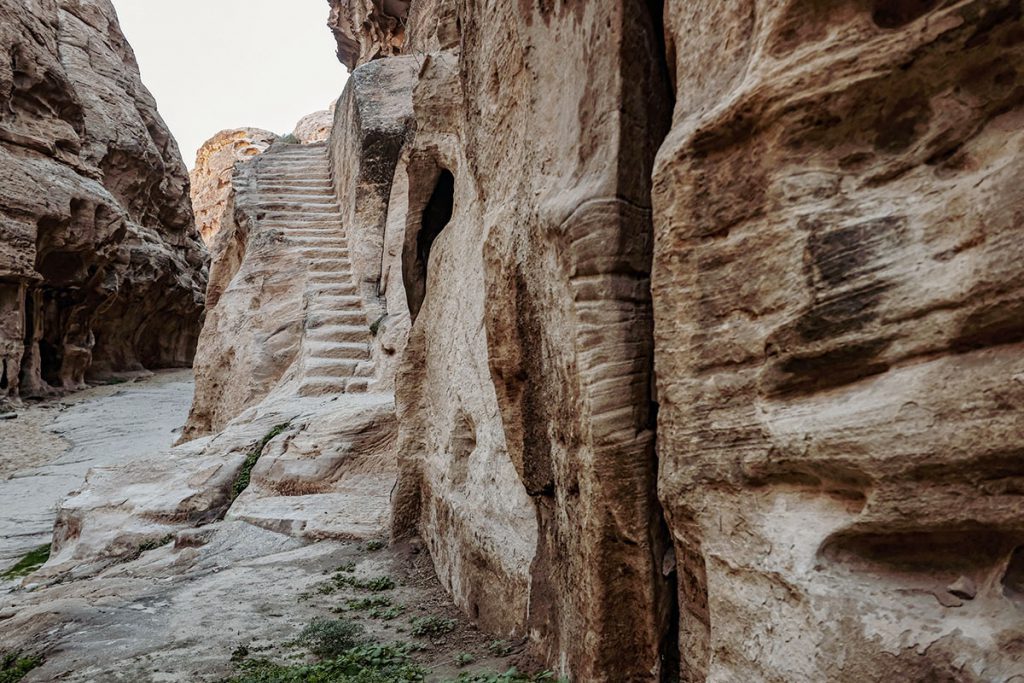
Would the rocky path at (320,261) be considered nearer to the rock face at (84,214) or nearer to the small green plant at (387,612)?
the small green plant at (387,612)

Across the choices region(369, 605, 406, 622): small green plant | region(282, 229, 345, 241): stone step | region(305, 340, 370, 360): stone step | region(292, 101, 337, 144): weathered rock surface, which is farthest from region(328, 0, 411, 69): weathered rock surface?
region(369, 605, 406, 622): small green plant

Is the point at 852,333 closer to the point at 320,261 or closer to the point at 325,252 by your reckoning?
the point at 320,261

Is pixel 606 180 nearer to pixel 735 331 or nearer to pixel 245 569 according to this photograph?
pixel 735 331

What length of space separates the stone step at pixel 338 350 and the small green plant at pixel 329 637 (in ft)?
17.8

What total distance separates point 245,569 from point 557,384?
3.64m

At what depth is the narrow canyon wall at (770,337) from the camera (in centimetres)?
157

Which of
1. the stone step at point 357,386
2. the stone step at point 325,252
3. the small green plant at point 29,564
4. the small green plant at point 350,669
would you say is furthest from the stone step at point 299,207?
the small green plant at point 350,669

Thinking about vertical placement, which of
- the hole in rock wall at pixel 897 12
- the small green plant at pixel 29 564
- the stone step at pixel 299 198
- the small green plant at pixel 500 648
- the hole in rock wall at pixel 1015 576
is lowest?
the small green plant at pixel 29 564

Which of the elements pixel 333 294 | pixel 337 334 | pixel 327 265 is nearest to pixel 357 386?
pixel 337 334

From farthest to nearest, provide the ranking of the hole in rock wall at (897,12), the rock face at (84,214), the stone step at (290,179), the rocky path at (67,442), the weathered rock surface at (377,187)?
the rock face at (84,214)
the stone step at (290,179)
the weathered rock surface at (377,187)
the rocky path at (67,442)
the hole in rock wall at (897,12)

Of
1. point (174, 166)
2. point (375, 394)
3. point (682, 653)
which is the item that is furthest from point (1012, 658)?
point (174, 166)

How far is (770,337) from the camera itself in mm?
1899

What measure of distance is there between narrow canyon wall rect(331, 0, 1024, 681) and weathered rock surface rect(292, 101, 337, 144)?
36.2 metres

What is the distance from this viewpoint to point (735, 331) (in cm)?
199
